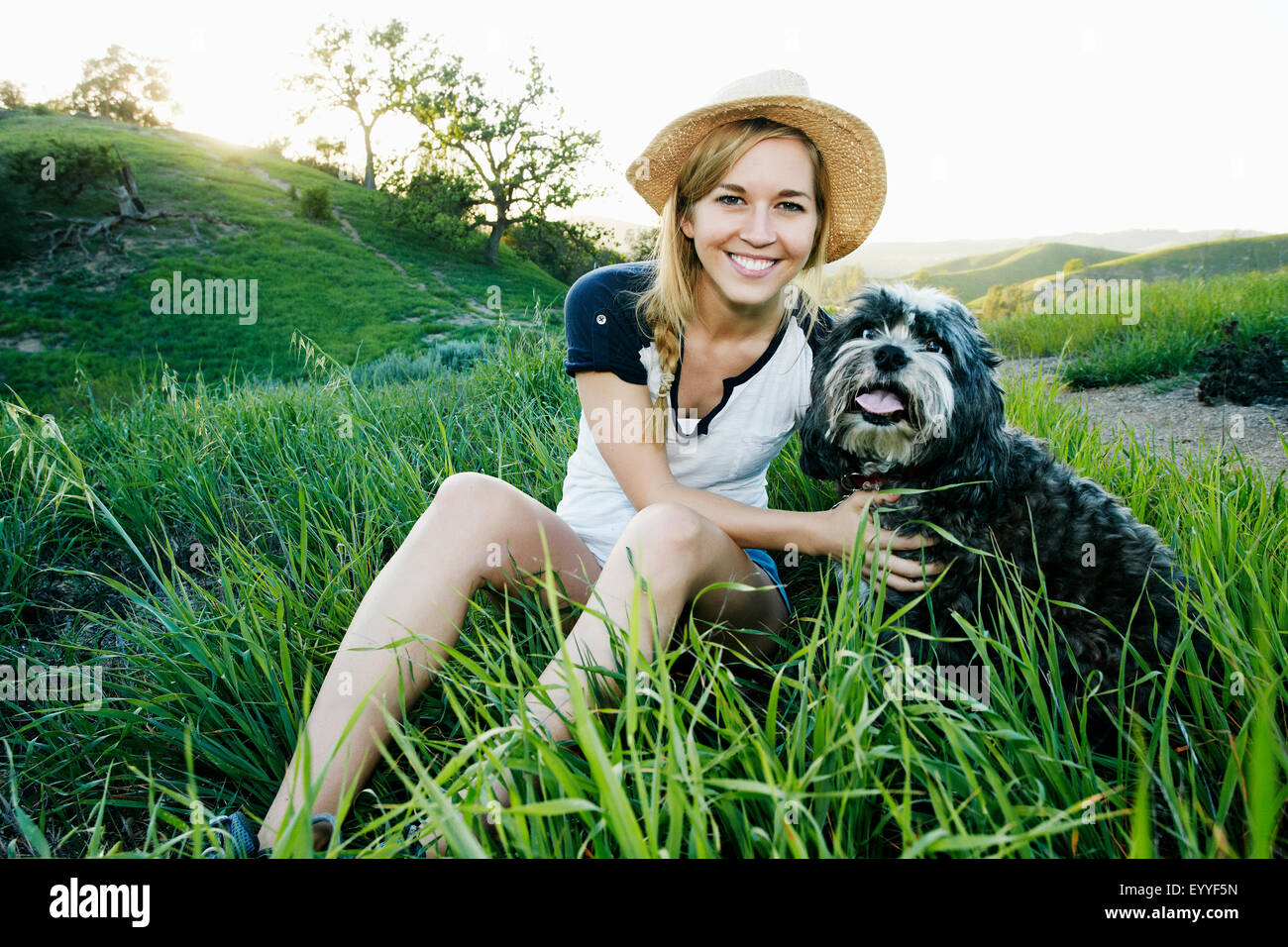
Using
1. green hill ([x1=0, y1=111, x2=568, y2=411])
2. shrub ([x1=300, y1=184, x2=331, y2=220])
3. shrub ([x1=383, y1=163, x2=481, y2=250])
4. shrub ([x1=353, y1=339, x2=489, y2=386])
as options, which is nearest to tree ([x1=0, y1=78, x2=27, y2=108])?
green hill ([x1=0, y1=111, x2=568, y2=411])

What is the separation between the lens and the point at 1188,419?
462 centimetres

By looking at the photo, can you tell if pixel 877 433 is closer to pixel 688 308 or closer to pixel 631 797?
pixel 688 308

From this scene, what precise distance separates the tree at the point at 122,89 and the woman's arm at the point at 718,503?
41835 millimetres

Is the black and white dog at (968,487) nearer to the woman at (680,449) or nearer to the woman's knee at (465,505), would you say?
the woman at (680,449)

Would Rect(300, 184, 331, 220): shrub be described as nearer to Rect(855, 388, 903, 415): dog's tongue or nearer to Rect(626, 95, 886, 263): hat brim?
Rect(626, 95, 886, 263): hat brim

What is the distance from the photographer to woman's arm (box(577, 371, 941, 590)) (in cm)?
209

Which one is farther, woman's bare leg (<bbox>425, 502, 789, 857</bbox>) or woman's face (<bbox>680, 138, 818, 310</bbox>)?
woman's face (<bbox>680, 138, 818, 310</bbox>)

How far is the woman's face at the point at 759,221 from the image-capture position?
230 cm

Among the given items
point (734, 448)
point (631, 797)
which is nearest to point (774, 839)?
point (631, 797)

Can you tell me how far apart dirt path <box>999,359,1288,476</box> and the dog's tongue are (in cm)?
199

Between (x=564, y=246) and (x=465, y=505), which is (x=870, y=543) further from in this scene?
(x=564, y=246)

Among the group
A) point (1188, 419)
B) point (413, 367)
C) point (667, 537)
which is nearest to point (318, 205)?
point (413, 367)
